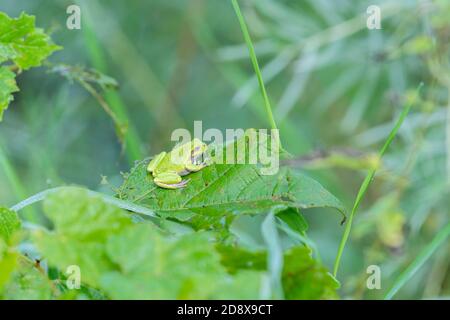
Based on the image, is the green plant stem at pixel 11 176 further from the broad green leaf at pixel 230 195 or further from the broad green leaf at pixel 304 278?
the broad green leaf at pixel 304 278

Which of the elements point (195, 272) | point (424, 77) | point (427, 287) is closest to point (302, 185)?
point (195, 272)

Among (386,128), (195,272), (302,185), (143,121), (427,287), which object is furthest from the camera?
(143,121)

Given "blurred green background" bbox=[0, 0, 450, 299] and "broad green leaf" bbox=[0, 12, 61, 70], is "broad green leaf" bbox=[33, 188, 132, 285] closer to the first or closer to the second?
"broad green leaf" bbox=[0, 12, 61, 70]

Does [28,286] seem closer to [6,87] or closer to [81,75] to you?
[6,87]

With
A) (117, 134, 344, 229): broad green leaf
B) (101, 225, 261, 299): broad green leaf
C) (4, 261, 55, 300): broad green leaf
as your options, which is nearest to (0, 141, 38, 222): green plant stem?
(117, 134, 344, 229): broad green leaf

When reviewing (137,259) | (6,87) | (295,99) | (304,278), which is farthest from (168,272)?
(295,99)
